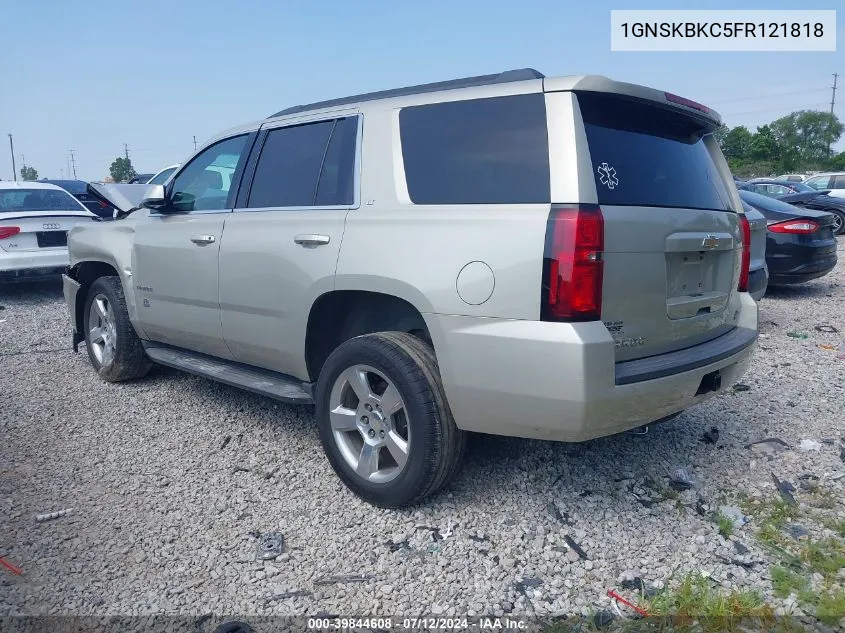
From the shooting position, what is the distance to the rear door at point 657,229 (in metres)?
2.82

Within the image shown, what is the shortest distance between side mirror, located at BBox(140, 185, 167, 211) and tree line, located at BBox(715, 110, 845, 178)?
4846 centimetres

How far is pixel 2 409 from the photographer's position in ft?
16.1

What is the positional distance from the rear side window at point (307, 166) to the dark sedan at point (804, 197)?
12.4 m

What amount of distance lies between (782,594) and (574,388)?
1.13m

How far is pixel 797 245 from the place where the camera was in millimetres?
8359

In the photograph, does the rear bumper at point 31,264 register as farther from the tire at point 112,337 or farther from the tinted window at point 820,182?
the tinted window at point 820,182

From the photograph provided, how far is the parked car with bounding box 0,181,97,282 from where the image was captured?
8.79 metres

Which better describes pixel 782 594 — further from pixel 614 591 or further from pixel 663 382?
pixel 663 382

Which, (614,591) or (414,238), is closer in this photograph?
(614,591)

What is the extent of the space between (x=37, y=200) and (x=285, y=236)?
790 centimetres

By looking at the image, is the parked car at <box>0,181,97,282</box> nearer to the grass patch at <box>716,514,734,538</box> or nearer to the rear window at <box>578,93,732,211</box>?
the rear window at <box>578,93,732,211</box>

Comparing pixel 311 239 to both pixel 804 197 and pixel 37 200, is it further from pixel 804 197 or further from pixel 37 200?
pixel 804 197

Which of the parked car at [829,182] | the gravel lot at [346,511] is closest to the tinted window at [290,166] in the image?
the gravel lot at [346,511]

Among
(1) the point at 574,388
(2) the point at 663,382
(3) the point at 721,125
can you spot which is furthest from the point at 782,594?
(3) the point at 721,125
